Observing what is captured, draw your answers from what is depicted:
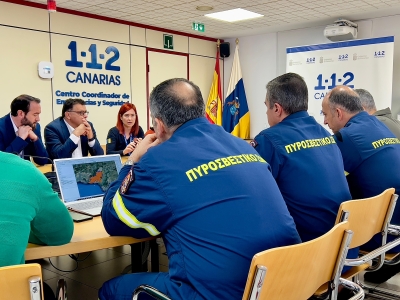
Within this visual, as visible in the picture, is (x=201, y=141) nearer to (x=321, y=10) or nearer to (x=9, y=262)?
(x=9, y=262)

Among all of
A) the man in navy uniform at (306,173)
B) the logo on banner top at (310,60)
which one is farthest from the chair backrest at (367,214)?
the logo on banner top at (310,60)

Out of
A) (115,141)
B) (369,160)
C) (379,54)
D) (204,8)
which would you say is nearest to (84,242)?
(369,160)

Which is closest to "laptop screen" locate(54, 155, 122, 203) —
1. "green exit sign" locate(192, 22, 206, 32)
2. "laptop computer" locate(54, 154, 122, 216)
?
"laptop computer" locate(54, 154, 122, 216)

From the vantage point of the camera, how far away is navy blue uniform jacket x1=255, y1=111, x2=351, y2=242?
178cm

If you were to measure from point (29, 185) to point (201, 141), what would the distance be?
22.4 inches

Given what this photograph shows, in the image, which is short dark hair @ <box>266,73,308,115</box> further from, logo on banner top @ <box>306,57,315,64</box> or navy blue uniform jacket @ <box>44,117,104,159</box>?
logo on banner top @ <box>306,57,315,64</box>

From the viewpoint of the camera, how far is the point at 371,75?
A: 543 cm

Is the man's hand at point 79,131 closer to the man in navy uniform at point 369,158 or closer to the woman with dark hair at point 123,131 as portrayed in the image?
the woman with dark hair at point 123,131

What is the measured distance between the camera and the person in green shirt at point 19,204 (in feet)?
3.81

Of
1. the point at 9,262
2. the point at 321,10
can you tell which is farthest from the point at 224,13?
the point at 9,262

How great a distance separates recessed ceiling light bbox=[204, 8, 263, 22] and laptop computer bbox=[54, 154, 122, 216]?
3744 millimetres

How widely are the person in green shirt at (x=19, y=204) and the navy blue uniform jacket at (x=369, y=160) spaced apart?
1.70 metres

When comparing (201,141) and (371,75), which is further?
(371,75)

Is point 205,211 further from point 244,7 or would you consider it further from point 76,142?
point 244,7
